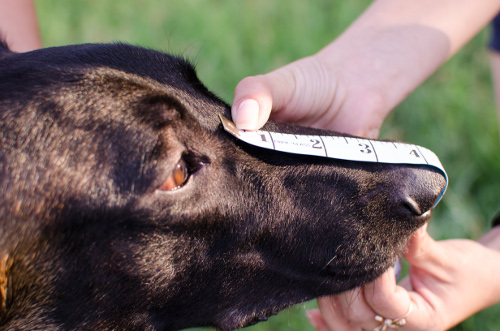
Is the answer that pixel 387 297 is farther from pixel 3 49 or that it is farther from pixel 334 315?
pixel 3 49

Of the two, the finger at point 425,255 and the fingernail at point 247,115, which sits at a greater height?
the fingernail at point 247,115

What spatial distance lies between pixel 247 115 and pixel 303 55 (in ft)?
12.4

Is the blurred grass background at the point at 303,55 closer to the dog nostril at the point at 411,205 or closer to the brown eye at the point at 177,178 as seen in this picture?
the dog nostril at the point at 411,205

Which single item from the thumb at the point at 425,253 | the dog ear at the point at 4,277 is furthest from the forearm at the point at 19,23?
the thumb at the point at 425,253

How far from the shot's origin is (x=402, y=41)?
11.8 ft

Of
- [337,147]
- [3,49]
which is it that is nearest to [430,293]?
[337,147]

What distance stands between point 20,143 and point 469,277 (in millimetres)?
2445

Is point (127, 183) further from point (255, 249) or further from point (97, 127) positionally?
point (255, 249)

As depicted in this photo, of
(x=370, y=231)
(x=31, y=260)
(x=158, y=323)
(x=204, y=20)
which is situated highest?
(x=370, y=231)

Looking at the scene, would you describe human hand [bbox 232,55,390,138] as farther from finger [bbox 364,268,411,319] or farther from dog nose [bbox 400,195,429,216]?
finger [bbox 364,268,411,319]

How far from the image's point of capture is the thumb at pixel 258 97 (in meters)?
2.49

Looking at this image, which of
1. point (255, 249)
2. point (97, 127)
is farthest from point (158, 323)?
point (97, 127)

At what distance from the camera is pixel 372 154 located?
255 centimetres

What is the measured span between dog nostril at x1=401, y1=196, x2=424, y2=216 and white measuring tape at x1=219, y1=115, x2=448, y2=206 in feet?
0.60
